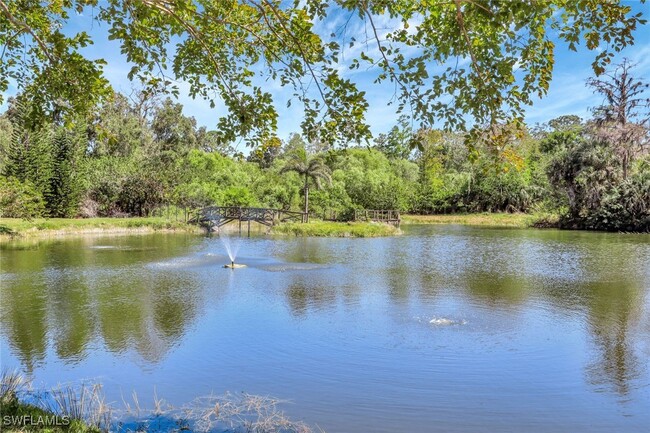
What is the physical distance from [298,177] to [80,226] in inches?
804

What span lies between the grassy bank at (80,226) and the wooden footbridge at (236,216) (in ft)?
4.90

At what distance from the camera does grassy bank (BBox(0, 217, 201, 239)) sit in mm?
27717

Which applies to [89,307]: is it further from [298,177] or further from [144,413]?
[298,177]

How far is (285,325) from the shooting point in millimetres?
9891

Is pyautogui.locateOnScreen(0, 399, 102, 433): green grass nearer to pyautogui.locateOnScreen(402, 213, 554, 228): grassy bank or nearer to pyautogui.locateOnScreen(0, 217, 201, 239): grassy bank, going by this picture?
pyautogui.locateOnScreen(0, 217, 201, 239): grassy bank

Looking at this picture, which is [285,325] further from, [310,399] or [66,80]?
[66,80]

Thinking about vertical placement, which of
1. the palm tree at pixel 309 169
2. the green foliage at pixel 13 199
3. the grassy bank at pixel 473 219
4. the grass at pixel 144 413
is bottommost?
the grass at pixel 144 413

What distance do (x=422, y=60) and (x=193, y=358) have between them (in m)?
5.66

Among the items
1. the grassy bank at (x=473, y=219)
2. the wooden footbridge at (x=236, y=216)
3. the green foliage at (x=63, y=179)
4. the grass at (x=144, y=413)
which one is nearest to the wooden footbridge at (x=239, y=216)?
the wooden footbridge at (x=236, y=216)

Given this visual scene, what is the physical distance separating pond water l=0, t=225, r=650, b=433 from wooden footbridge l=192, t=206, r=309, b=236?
18008 millimetres

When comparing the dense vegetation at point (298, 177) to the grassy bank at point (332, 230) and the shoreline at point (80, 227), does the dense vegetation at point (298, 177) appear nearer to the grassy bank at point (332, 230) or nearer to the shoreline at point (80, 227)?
the shoreline at point (80, 227)

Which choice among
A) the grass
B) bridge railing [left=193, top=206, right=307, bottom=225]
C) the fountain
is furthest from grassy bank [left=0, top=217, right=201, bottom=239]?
the grass

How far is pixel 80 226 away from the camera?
1266 inches

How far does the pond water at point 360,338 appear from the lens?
20.4 feet
